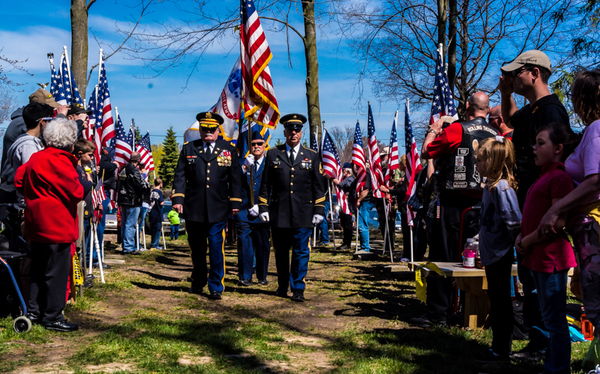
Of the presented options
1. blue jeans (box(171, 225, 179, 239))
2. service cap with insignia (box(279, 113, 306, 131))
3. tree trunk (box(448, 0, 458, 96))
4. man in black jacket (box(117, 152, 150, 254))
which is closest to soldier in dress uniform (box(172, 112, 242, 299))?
service cap with insignia (box(279, 113, 306, 131))

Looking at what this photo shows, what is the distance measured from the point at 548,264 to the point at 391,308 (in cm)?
344

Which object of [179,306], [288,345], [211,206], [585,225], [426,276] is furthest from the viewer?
[211,206]

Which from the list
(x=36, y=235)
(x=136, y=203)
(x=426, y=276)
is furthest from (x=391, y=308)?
(x=136, y=203)

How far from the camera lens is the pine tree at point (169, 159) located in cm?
6781

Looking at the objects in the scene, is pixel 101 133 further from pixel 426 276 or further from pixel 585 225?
pixel 585 225

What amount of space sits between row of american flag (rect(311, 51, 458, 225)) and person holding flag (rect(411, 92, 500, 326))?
334 centimetres

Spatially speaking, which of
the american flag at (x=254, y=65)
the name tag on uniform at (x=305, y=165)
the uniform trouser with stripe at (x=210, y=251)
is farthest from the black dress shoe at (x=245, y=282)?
the american flag at (x=254, y=65)

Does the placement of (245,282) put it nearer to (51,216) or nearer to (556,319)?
(51,216)

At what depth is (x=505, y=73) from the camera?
469 cm

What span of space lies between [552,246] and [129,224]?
1120cm

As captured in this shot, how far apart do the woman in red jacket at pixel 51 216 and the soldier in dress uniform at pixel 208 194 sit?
81.3 inches

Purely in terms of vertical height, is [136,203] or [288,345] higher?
[136,203]

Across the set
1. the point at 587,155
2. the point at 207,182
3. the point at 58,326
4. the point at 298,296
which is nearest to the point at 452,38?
the point at 207,182

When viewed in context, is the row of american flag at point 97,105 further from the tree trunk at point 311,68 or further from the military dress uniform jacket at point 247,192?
the tree trunk at point 311,68
